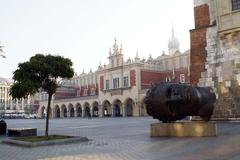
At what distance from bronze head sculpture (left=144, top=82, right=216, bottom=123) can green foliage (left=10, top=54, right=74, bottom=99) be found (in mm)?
3106

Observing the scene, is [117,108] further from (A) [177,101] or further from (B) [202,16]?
(A) [177,101]

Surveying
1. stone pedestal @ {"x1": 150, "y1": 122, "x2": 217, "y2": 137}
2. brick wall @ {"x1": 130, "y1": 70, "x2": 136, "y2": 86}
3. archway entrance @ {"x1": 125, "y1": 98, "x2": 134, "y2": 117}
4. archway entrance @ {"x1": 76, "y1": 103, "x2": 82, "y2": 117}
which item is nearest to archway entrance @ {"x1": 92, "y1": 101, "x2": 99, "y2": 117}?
archway entrance @ {"x1": 76, "y1": 103, "x2": 82, "y2": 117}

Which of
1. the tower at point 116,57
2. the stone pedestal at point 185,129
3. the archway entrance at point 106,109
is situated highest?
the tower at point 116,57

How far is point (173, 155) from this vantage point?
6492 millimetres

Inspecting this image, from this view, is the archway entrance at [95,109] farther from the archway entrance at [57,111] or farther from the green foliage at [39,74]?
the green foliage at [39,74]

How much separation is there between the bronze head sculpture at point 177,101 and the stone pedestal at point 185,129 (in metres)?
0.24

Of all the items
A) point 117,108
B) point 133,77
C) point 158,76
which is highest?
point 158,76

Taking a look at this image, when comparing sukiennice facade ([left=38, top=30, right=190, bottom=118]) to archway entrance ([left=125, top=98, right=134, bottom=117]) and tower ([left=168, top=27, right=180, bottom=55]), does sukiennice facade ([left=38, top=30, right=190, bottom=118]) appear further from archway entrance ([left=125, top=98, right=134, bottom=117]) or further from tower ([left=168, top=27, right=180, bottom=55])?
tower ([left=168, top=27, right=180, bottom=55])

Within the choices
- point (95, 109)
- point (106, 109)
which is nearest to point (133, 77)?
point (106, 109)

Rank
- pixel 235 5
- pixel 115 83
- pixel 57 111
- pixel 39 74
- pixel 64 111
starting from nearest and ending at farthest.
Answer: pixel 39 74, pixel 235 5, pixel 115 83, pixel 64 111, pixel 57 111

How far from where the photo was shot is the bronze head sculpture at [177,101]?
9695 millimetres

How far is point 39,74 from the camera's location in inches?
439

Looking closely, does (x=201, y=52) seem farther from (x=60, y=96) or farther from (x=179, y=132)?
(x=60, y=96)

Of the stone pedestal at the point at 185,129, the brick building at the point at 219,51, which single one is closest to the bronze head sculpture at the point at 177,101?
the stone pedestal at the point at 185,129
